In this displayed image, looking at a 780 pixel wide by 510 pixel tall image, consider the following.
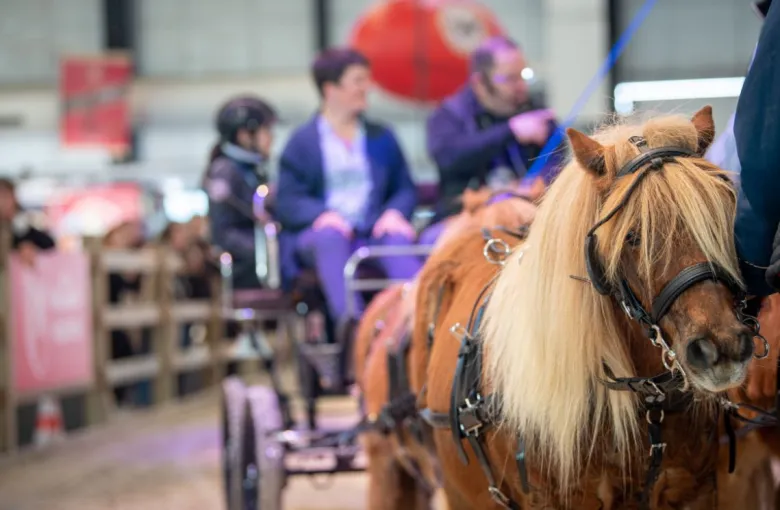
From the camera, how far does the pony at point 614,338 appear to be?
7.23 ft

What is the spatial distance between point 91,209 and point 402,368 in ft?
46.1

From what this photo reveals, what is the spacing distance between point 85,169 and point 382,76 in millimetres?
13416

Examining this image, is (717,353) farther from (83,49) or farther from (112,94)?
(83,49)

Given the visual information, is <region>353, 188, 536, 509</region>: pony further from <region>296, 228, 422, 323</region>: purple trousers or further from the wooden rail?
the wooden rail

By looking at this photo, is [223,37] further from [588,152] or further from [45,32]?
[588,152]

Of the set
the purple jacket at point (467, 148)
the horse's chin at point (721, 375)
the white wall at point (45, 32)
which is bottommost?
the horse's chin at point (721, 375)

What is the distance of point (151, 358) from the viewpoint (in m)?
10.9

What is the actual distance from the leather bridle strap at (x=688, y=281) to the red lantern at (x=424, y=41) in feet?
21.7

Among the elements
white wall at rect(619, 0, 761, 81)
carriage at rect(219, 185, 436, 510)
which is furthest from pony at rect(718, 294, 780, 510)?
white wall at rect(619, 0, 761, 81)

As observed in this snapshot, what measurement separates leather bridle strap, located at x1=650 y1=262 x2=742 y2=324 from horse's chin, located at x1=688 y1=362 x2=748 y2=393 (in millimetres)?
140

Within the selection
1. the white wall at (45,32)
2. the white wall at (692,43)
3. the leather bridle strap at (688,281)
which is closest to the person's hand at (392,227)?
the leather bridle strap at (688,281)

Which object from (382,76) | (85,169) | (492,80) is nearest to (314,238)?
(492,80)

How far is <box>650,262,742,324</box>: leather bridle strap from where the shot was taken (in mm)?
2170

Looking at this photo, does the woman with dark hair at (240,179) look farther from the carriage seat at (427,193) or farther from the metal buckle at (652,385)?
the metal buckle at (652,385)
